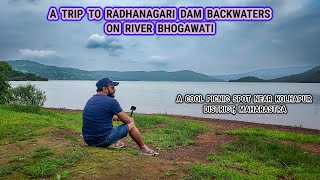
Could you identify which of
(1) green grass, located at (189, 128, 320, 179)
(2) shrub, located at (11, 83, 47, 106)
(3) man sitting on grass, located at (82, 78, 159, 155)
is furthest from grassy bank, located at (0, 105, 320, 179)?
(2) shrub, located at (11, 83, 47, 106)

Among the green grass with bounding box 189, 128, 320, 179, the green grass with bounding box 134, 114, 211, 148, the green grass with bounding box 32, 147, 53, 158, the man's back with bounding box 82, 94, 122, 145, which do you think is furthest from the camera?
the green grass with bounding box 134, 114, 211, 148

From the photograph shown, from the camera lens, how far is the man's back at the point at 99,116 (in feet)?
29.4

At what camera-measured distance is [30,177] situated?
21.9ft

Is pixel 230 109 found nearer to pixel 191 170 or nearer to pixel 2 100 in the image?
pixel 2 100

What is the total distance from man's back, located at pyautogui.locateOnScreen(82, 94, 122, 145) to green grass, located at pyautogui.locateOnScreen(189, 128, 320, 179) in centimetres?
276

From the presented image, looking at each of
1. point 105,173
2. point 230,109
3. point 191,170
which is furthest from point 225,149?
point 230,109

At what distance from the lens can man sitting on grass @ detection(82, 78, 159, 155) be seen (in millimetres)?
8977

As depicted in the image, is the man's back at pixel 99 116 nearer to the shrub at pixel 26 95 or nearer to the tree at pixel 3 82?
the tree at pixel 3 82

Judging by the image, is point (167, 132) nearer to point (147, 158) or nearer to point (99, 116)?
point (99, 116)

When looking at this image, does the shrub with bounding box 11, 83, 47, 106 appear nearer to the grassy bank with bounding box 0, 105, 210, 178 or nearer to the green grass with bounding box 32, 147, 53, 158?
the grassy bank with bounding box 0, 105, 210, 178

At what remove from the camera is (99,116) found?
29.5 feet

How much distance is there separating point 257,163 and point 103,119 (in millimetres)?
4834

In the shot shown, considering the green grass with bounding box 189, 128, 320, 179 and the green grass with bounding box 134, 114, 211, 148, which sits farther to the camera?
the green grass with bounding box 134, 114, 211, 148

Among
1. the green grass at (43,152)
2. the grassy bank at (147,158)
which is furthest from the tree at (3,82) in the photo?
the green grass at (43,152)
